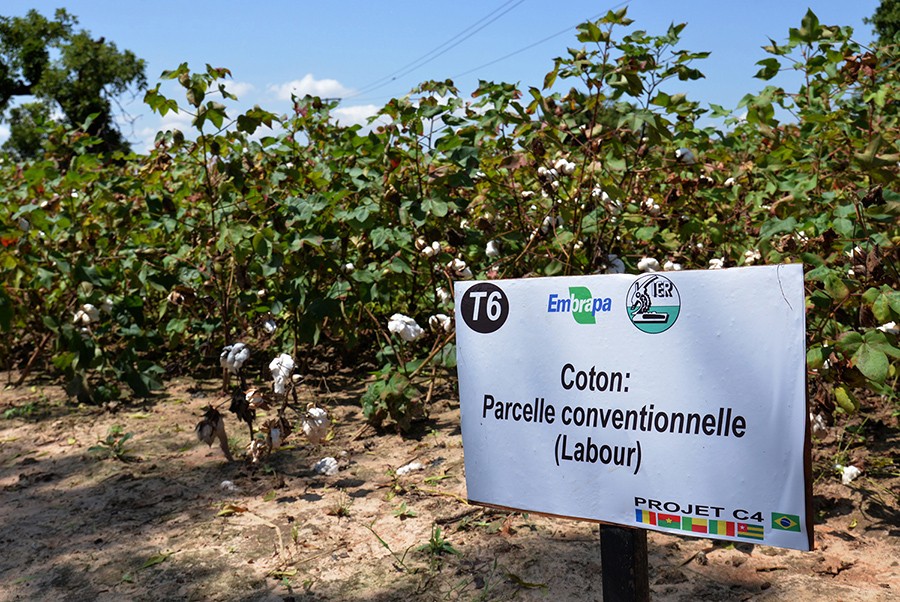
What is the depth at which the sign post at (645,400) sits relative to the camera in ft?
3.75

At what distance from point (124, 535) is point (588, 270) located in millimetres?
1967

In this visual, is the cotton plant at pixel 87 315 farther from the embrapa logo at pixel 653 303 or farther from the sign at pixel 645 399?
the embrapa logo at pixel 653 303

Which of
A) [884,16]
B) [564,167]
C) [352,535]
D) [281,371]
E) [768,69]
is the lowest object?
[352,535]

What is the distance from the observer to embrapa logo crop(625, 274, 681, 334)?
125 cm

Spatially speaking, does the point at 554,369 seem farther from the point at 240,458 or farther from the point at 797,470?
the point at 240,458

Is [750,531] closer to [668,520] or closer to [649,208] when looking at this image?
[668,520]

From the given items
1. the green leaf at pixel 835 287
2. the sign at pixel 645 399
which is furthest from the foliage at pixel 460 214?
the sign at pixel 645 399

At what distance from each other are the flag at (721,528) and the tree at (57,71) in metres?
34.7

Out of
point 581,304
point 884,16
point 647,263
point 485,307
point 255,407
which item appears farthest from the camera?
point 884,16

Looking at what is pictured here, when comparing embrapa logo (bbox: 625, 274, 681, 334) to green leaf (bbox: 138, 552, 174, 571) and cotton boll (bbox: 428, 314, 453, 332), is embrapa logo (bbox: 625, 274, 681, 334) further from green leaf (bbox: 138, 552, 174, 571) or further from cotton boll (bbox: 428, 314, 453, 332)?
green leaf (bbox: 138, 552, 174, 571)

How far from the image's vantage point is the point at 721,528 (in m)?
1.19

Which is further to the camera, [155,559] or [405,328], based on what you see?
[405,328]

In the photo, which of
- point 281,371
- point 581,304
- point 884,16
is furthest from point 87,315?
point 884,16

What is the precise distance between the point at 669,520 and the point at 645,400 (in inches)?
8.6
